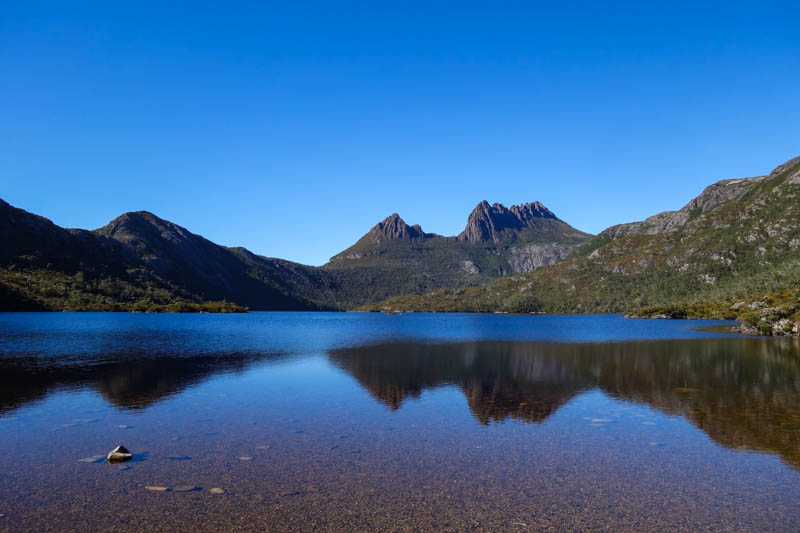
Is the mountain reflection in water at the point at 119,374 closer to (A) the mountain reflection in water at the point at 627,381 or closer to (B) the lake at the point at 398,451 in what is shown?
(B) the lake at the point at 398,451

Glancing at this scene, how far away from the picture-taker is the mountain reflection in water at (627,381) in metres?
24.4

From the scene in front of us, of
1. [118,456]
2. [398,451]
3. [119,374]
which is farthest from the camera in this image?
[119,374]

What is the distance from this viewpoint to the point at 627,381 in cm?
3831

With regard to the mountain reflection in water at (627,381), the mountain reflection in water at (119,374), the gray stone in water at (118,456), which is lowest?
the mountain reflection in water at (119,374)

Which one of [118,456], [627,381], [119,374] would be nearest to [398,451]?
[118,456]

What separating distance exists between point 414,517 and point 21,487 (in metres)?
12.3

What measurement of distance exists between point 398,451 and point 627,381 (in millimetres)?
27006

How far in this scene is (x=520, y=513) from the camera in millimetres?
12945

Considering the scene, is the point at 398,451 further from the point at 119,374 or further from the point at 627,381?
the point at 119,374

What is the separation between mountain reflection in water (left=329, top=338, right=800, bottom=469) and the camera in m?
24.4

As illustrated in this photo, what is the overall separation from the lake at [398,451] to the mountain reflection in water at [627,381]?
0.29m

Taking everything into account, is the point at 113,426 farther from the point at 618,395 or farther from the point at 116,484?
the point at 618,395

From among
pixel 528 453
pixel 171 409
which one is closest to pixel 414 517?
pixel 528 453

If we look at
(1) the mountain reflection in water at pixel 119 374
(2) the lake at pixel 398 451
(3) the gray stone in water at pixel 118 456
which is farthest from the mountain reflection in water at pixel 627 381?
(3) the gray stone in water at pixel 118 456
